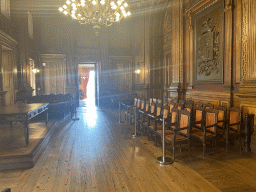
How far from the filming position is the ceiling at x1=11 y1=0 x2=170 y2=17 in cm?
980

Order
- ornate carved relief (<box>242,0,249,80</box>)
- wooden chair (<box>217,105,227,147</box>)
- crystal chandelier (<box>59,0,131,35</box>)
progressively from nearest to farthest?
wooden chair (<box>217,105,227,147</box>) < ornate carved relief (<box>242,0,249,80</box>) < crystal chandelier (<box>59,0,131,35</box>)

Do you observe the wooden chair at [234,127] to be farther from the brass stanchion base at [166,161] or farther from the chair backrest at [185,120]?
the brass stanchion base at [166,161]

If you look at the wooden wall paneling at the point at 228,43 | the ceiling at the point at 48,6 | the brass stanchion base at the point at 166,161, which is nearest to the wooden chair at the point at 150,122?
the brass stanchion base at the point at 166,161

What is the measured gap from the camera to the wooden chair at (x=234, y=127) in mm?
3729

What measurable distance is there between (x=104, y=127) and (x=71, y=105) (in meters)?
2.12

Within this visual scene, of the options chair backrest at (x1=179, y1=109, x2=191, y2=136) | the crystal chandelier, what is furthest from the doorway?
chair backrest at (x1=179, y1=109, x2=191, y2=136)

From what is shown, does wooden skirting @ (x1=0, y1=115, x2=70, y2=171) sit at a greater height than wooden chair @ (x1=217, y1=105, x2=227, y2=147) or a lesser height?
lesser

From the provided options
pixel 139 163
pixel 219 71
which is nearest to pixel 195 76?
pixel 219 71

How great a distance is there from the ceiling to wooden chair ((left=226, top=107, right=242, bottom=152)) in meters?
7.07

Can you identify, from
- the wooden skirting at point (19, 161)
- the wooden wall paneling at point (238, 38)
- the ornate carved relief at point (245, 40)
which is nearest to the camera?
the wooden skirting at point (19, 161)

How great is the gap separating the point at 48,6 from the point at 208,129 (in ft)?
36.6

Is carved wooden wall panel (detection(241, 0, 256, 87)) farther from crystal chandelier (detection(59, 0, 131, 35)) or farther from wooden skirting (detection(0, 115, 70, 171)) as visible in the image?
wooden skirting (detection(0, 115, 70, 171))

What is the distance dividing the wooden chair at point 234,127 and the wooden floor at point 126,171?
302 millimetres

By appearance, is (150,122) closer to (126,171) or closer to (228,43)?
(126,171)
